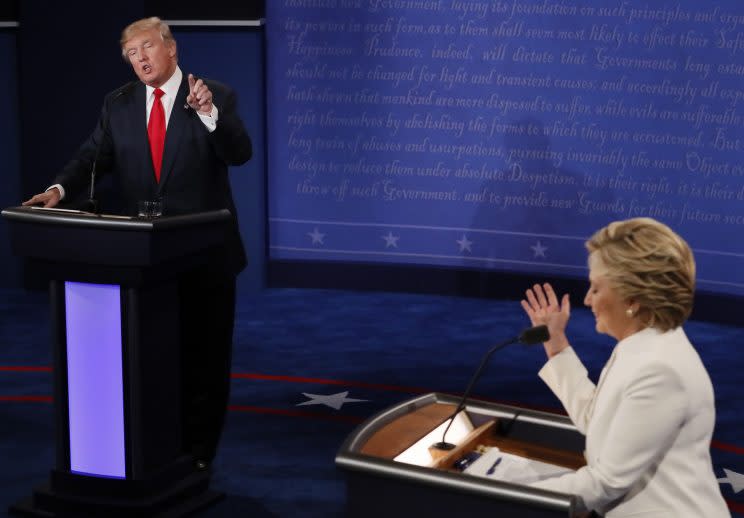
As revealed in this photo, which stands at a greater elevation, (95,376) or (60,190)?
(60,190)

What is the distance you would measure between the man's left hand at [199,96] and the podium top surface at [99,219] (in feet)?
1.23

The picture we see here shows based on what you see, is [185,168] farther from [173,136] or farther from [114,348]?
[114,348]

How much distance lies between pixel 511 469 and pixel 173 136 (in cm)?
206

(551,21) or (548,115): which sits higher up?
(551,21)

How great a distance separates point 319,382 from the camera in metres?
5.65

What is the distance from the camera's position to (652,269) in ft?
6.90

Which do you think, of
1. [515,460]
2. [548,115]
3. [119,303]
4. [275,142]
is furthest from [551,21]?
[515,460]

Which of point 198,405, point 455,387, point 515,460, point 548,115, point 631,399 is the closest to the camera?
point 631,399

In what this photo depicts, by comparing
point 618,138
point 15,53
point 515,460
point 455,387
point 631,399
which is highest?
point 15,53

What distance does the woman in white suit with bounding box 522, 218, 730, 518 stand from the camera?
6.80 ft

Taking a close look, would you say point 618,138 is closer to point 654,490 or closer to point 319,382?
point 319,382

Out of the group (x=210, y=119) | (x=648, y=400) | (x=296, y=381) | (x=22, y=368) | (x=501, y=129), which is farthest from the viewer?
(x=501, y=129)

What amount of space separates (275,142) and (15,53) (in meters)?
1.97

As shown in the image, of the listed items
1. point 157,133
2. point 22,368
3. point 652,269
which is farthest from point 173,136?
point 22,368
